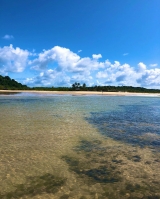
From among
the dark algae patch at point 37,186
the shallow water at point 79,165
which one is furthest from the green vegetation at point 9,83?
the dark algae patch at point 37,186

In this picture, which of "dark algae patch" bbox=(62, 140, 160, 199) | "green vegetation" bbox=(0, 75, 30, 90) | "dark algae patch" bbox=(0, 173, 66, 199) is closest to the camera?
"dark algae patch" bbox=(0, 173, 66, 199)

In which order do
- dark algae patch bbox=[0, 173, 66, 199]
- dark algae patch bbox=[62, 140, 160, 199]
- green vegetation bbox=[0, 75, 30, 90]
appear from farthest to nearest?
1. green vegetation bbox=[0, 75, 30, 90]
2. dark algae patch bbox=[62, 140, 160, 199]
3. dark algae patch bbox=[0, 173, 66, 199]

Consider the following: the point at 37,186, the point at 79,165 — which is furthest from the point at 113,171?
the point at 37,186

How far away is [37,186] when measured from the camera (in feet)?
16.9

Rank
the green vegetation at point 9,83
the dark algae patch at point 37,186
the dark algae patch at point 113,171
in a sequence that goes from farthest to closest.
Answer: the green vegetation at point 9,83, the dark algae patch at point 113,171, the dark algae patch at point 37,186

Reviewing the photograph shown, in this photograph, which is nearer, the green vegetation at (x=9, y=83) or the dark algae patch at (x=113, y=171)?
the dark algae patch at (x=113, y=171)

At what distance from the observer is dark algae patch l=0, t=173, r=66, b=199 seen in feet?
15.7

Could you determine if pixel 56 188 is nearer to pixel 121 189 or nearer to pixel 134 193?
pixel 121 189

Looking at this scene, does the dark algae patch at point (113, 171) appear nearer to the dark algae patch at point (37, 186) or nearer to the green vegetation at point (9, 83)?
the dark algae patch at point (37, 186)

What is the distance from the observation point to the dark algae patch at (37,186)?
4.78 m

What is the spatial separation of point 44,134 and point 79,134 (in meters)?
2.12

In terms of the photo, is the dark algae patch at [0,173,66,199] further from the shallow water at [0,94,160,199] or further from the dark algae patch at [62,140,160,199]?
the dark algae patch at [62,140,160,199]

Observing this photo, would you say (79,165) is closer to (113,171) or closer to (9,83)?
(113,171)

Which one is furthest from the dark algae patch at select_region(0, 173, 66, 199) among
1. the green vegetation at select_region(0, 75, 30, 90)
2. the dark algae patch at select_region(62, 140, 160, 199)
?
the green vegetation at select_region(0, 75, 30, 90)
